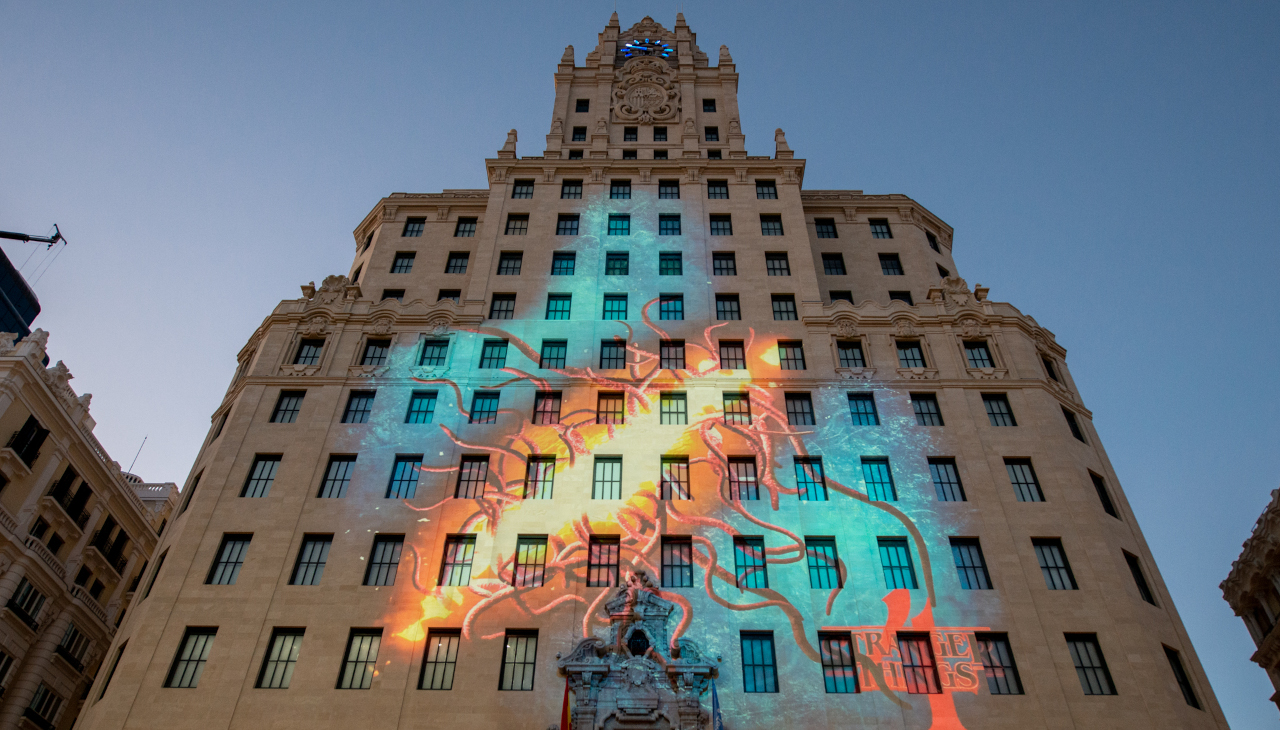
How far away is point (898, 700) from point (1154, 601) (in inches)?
525

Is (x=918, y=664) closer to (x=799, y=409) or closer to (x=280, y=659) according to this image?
(x=799, y=409)

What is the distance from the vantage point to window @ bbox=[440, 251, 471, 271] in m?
51.5

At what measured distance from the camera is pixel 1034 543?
35875 millimetres

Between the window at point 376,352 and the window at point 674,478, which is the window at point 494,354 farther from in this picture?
the window at point 674,478

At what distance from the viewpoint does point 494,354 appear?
44000mm

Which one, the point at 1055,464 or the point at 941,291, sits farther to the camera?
the point at 941,291

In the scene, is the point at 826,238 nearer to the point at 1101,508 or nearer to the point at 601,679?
the point at 1101,508

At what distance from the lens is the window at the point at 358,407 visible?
41.2 metres

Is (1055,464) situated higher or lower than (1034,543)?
higher

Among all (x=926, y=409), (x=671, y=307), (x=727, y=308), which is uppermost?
(x=727, y=308)

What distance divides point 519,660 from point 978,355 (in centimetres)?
2775

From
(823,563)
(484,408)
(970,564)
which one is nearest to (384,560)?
(484,408)

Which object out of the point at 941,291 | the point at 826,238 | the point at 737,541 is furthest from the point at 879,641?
the point at 826,238

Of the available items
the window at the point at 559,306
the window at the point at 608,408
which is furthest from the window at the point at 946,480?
the window at the point at 559,306
